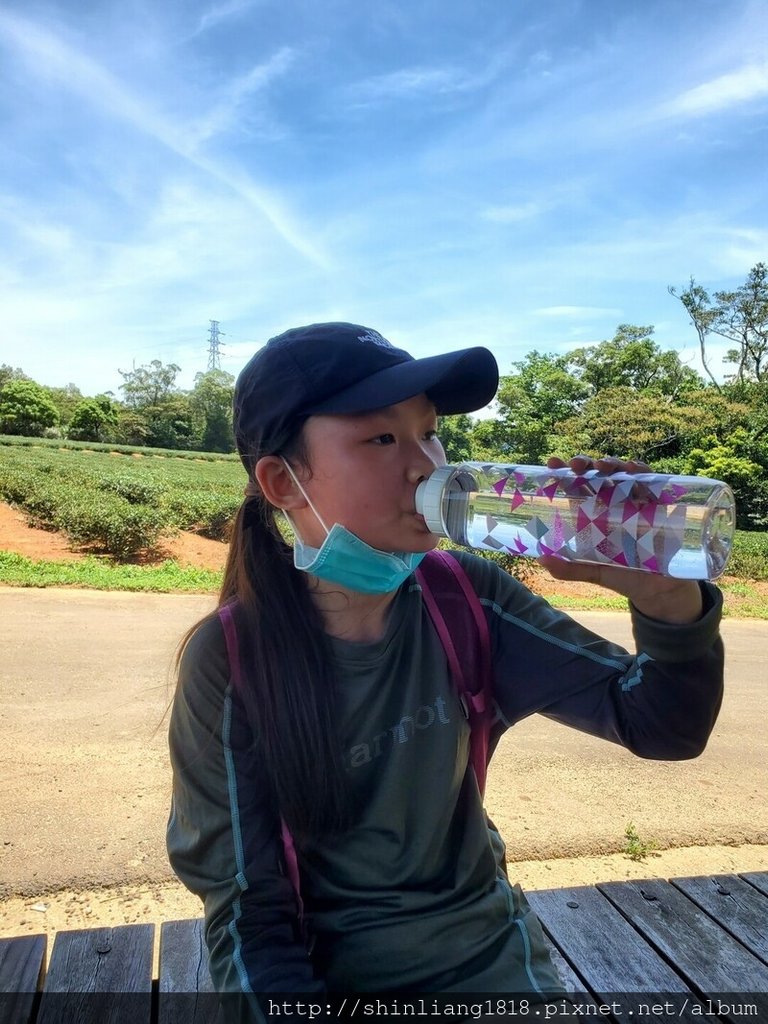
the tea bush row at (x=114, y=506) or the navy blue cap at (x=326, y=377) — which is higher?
the navy blue cap at (x=326, y=377)

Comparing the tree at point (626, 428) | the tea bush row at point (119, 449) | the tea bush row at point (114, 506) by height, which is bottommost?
the tea bush row at point (114, 506)

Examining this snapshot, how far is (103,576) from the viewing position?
28.5ft

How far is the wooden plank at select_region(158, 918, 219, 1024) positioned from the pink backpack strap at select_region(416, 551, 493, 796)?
709 mm

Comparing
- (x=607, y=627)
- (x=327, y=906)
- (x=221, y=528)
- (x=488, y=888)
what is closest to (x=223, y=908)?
(x=327, y=906)

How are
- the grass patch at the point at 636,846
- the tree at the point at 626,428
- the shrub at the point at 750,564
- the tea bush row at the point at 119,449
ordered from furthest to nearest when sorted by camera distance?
the tea bush row at the point at 119,449 → the tree at the point at 626,428 → the shrub at the point at 750,564 → the grass patch at the point at 636,846

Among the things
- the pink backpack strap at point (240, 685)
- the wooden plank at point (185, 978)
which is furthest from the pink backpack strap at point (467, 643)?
the wooden plank at point (185, 978)

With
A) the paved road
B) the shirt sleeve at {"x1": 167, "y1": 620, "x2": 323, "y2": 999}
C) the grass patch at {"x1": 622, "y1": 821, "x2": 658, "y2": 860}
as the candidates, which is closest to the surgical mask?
the shirt sleeve at {"x1": 167, "y1": 620, "x2": 323, "y2": 999}

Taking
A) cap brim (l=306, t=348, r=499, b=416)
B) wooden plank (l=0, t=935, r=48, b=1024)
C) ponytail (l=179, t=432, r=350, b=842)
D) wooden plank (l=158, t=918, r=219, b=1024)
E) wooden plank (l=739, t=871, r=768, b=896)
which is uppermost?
cap brim (l=306, t=348, r=499, b=416)

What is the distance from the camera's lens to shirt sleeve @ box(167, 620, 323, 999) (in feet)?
3.82

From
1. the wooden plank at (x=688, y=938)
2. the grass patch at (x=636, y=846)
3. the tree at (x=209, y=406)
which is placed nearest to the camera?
the wooden plank at (x=688, y=938)

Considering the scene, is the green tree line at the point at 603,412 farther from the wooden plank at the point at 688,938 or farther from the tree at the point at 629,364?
the wooden plank at the point at 688,938

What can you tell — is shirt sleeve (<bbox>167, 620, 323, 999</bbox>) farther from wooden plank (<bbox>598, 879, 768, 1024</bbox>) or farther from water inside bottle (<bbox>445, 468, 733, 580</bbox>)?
wooden plank (<bbox>598, 879, 768, 1024</bbox>)

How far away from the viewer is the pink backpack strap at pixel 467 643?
1.42 meters

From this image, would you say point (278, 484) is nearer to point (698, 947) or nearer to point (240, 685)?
point (240, 685)
